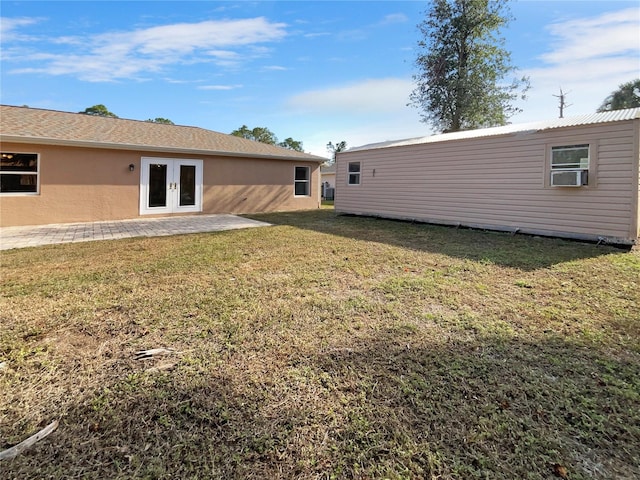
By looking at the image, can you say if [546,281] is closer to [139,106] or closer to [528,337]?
[528,337]

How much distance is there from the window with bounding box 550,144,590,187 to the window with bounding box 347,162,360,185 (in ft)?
20.7

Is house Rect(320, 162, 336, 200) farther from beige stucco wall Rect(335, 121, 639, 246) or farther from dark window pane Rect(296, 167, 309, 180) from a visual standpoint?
beige stucco wall Rect(335, 121, 639, 246)

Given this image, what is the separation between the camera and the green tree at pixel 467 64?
60.1 ft

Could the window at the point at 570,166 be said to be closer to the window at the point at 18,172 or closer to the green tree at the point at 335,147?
the window at the point at 18,172

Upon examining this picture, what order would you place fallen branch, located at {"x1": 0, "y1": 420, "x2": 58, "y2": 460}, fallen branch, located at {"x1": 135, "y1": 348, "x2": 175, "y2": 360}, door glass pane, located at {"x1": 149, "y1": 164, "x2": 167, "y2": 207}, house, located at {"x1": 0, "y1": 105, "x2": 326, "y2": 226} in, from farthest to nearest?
door glass pane, located at {"x1": 149, "y1": 164, "x2": 167, "y2": 207}
house, located at {"x1": 0, "y1": 105, "x2": 326, "y2": 226}
fallen branch, located at {"x1": 135, "y1": 348, "x2": 175, "y2": 360}
fallen branch, located at {"x1": 0, "y1": 420, "x2": 58, "y2": 460}

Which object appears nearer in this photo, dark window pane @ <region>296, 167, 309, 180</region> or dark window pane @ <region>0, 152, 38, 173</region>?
dark window pane @ <region>0, 152, 38, 173</region>

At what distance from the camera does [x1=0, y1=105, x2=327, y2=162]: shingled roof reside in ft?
31.3

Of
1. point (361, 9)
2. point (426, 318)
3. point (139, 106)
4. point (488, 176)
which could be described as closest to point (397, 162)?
A: point (488, 176)

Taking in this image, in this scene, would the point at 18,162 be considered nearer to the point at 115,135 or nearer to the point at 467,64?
the point at 115,135

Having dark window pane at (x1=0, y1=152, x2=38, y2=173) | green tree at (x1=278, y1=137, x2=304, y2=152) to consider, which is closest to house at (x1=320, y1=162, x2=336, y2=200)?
dark window pane at (x1=0, y1=152, x2=38, y2=173)

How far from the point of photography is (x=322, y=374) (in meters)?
2.26

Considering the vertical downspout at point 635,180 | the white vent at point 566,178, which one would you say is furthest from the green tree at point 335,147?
the vertical downspout at point 635,180

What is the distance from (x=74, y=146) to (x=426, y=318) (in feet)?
36.6

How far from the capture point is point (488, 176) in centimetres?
881
